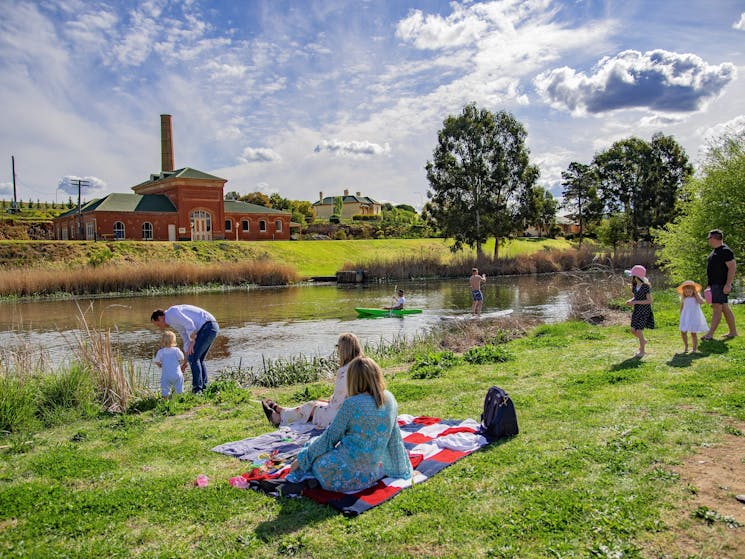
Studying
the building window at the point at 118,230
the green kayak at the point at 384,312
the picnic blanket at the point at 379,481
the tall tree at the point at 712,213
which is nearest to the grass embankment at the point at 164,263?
the building window at the point at 118,230

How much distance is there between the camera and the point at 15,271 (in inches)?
1364

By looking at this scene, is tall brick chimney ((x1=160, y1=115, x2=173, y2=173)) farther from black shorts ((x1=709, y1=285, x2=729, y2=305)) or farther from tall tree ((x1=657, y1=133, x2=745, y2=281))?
black shorts ((x1=709, y1=285, x2=729, y2=305))

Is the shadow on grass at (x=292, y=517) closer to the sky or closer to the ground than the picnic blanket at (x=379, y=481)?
closer to the ground

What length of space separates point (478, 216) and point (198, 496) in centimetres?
4640

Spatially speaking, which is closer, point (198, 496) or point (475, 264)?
point (198, 496)

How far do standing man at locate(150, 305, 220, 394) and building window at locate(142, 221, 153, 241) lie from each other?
49.3 metres

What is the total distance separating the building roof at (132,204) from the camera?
5475cm

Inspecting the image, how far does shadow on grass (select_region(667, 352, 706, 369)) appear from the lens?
919 centimetres

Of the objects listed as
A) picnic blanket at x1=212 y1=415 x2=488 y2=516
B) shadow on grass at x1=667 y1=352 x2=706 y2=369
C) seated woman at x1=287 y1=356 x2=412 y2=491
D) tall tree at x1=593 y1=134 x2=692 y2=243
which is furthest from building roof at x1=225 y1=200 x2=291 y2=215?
seated woman at x1=287 y1=356 x2=412 y2=491

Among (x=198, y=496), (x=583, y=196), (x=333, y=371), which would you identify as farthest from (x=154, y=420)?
(x=583, y=196)

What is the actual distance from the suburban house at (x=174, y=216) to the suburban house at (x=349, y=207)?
4568 cm

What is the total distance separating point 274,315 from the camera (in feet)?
87.1

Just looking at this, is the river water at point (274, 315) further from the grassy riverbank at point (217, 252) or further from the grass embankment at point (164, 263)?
the grassy riverbank at point (217, 252)

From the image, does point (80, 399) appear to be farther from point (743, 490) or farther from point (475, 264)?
point (475, 264)
